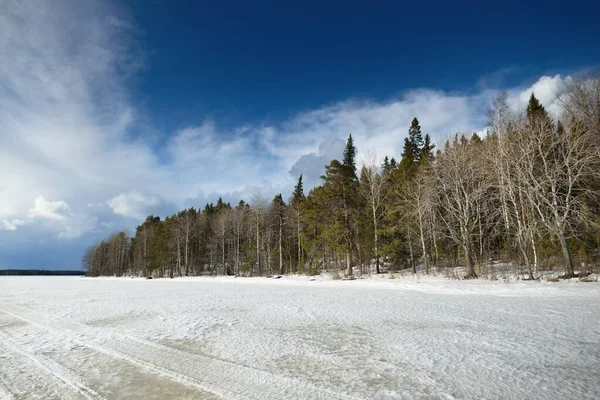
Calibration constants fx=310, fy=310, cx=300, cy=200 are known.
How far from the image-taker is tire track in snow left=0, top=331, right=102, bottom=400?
3.85 m

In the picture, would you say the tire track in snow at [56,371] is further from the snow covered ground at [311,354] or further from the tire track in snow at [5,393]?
the tire track in snow at [5,393]

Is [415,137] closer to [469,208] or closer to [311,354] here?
[469,208]

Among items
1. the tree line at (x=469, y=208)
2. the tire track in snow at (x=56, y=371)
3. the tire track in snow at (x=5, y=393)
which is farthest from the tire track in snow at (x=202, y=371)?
the tree line at (x=469, y=208)

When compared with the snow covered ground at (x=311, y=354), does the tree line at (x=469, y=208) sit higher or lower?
higher

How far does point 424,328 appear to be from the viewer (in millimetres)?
6656

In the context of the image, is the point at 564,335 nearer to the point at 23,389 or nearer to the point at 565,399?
the point at 565,399

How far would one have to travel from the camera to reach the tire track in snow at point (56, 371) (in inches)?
151

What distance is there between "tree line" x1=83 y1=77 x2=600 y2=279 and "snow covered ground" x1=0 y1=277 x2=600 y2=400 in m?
13.0

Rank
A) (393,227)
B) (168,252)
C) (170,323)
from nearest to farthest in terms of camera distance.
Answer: (170,323), (393,227), (168,252)

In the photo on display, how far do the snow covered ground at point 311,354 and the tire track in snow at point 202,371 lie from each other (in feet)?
0.07

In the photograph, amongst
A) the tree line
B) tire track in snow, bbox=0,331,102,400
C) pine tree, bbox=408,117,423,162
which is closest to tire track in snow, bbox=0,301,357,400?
tire track in snow, bbox=0,331,102,400

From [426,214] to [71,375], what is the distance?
26.6 meters

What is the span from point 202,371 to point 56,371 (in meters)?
2.21

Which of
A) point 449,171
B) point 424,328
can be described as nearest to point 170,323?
point 424,328
